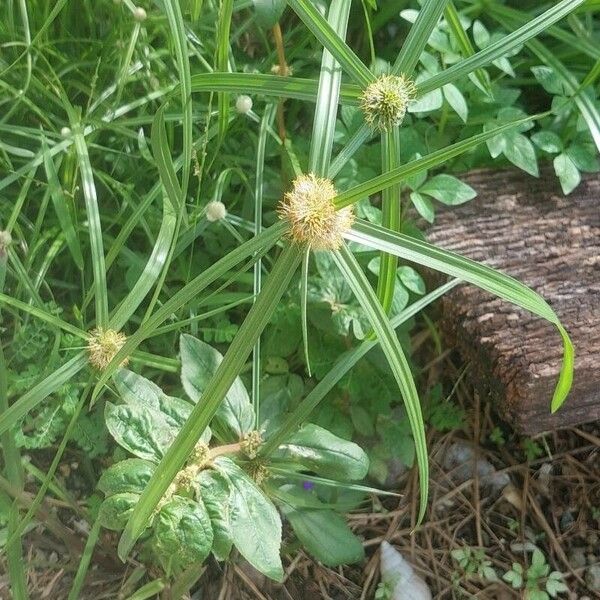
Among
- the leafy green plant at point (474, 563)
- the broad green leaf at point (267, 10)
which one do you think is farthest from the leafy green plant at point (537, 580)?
the broad green leaf at point (267, 10)

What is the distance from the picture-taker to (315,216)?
525 mm

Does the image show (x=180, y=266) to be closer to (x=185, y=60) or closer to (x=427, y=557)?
(x=185, y=60)

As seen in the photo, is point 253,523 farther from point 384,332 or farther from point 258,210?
point 258,210

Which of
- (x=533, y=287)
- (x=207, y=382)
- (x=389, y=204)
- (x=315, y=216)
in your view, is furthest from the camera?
(x=533, y=287)

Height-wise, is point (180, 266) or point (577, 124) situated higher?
point (577, 124)

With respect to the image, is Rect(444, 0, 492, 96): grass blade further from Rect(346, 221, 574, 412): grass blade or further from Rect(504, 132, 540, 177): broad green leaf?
Rect(346, 221, 574, 412): grass blade

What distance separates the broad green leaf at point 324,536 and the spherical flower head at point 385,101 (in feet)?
1.49

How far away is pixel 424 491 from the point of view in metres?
0.58

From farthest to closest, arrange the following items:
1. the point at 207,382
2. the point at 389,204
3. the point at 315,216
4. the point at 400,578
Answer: the point at 400,578 → the point at 207,382 → the point at 389,204 → the point at 315,216

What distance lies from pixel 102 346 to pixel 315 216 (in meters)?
0.26

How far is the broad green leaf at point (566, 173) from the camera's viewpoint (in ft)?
2.95

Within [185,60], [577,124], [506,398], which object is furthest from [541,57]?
[185,60]

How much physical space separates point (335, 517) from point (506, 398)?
0.25 metres

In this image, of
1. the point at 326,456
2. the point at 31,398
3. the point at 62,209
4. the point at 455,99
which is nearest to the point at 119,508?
the point at 31,398
